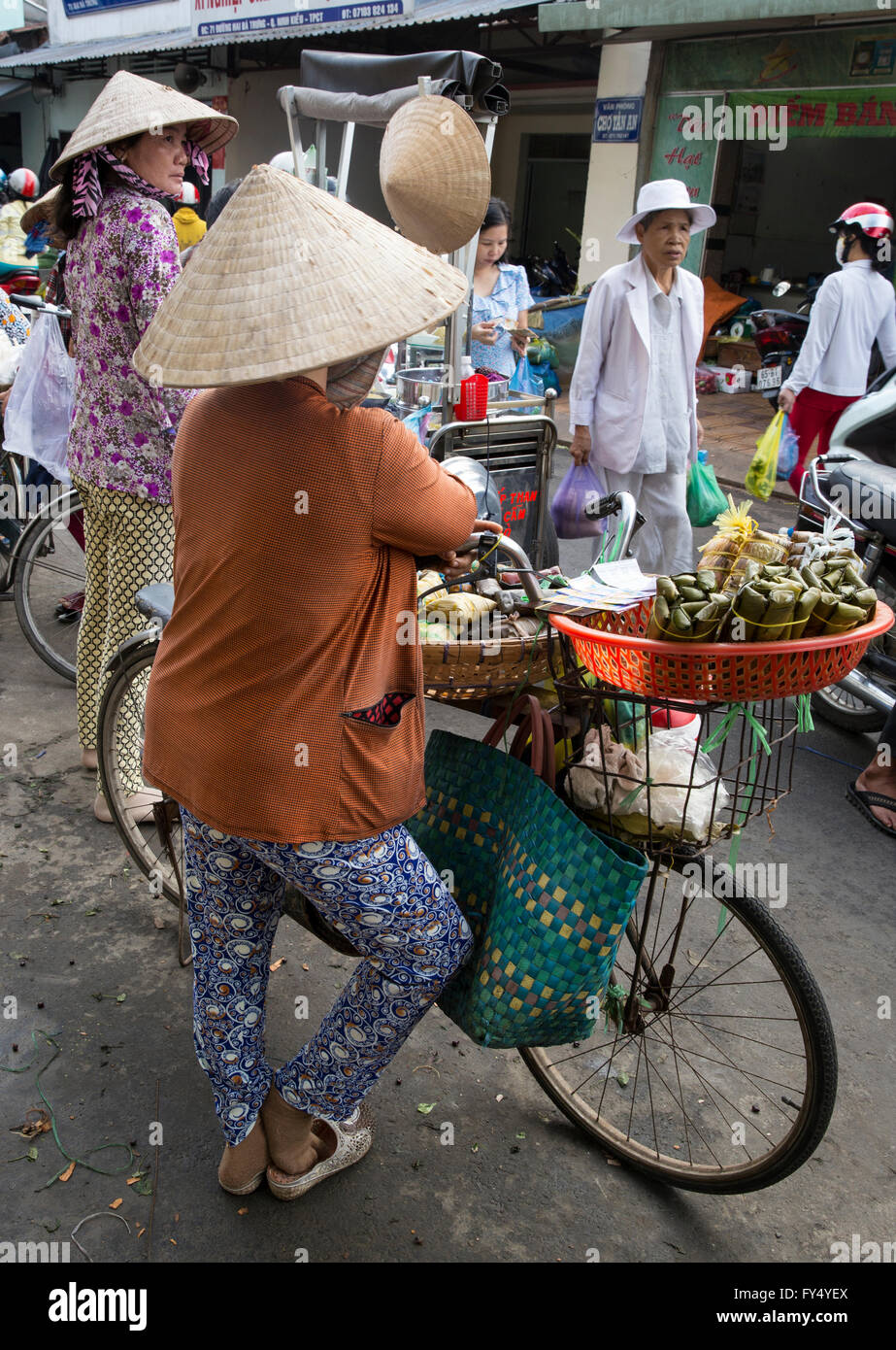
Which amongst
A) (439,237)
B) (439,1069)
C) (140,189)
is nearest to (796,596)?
(439,1069)

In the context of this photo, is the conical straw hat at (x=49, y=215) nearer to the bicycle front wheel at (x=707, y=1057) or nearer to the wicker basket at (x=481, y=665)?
the wicker basket at (x=481, y=665)

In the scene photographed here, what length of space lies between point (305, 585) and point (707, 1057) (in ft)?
5.64

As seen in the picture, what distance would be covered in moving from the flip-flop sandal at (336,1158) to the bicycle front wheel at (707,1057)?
394 mm

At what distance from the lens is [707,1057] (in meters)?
2.71

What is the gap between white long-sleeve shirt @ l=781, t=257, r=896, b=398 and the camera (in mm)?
6332

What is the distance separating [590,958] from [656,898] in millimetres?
1466

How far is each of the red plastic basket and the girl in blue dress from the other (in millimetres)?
4522

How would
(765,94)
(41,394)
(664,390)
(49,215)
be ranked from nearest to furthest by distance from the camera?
(49,215) < (41,394) < (664,390) < (765,94)

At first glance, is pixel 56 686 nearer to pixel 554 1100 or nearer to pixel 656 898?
pixel 656 898

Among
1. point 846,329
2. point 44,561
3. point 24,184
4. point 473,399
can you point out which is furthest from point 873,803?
point 24,184

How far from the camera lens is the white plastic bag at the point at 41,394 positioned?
4113 millimetres

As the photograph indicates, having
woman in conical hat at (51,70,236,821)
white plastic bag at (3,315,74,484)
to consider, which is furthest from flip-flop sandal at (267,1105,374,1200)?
white plastic bag at (3,315,74,484)

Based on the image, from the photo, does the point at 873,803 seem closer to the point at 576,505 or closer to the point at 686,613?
the point at 576,505

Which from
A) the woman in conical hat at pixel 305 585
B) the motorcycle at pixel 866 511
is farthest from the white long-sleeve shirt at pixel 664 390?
the woman in conical hat at pixel 305 585
